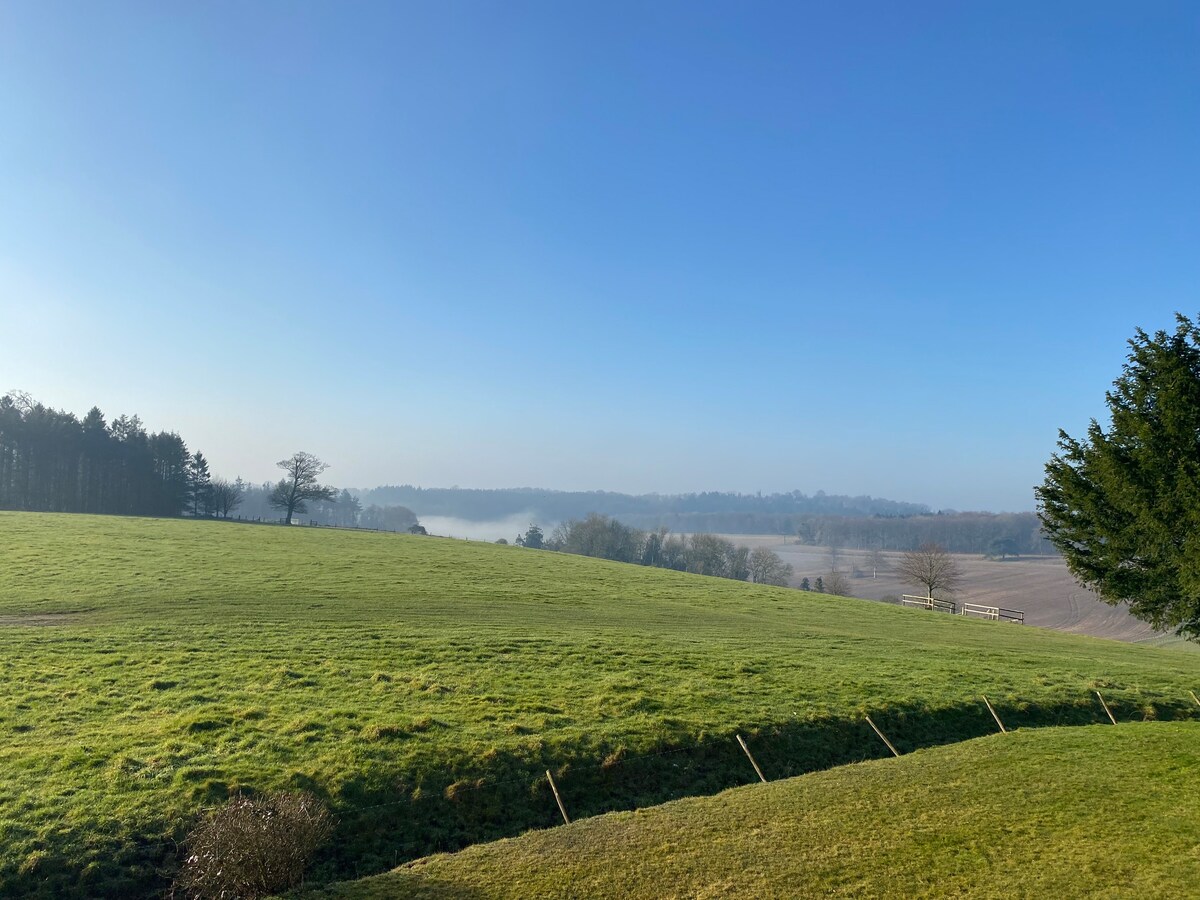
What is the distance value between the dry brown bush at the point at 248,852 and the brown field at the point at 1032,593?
47.9 metres

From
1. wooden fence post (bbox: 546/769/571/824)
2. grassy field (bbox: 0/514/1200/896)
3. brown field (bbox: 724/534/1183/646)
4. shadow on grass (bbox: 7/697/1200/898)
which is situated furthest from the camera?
brown field (bbox: 724/534/1183/646)

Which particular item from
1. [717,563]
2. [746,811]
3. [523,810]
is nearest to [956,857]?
[746,811]

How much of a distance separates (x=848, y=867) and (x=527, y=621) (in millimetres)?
22588

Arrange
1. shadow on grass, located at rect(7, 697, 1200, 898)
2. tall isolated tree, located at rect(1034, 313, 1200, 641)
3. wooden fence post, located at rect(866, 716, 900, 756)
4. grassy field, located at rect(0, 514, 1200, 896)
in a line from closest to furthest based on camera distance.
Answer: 1. shadow on grass, located at rect(7, 697, 1200, 898)
2. grassy field, located at rect(0, 514, 1200, 896)
3. tall isolated tree, located at rect(1034, 313, 1200, 641)
4. wooden fence post, located at rect(866, 716, 900, 756)

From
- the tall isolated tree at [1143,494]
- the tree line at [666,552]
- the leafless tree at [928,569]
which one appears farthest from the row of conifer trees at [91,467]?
the tall isolated tree at [1143,494]

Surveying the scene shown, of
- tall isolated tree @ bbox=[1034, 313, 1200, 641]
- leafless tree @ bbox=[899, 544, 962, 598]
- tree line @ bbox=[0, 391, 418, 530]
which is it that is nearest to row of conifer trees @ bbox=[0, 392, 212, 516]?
tree line @ bbox=[0, 391, 418, 530]

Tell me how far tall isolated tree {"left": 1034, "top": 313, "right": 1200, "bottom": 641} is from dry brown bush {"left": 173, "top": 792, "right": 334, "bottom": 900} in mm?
17467

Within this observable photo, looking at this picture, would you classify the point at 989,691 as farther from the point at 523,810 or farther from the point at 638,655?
the point at 523,810

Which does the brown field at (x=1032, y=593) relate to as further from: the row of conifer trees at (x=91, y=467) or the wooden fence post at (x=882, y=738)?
the row of conifer trees at (x=91, y=467)

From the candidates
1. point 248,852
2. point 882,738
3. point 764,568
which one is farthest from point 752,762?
point 764,568

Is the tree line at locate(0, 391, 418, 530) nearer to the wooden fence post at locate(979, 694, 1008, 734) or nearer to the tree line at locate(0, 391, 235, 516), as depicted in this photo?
the tree line at locate(0, 391, 235, 516)

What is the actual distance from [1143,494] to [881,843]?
10.5 metres

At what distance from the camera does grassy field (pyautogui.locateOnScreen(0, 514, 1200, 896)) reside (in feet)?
39.6

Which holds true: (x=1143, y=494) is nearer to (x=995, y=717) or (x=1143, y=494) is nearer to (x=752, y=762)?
(x=995, y=717)
